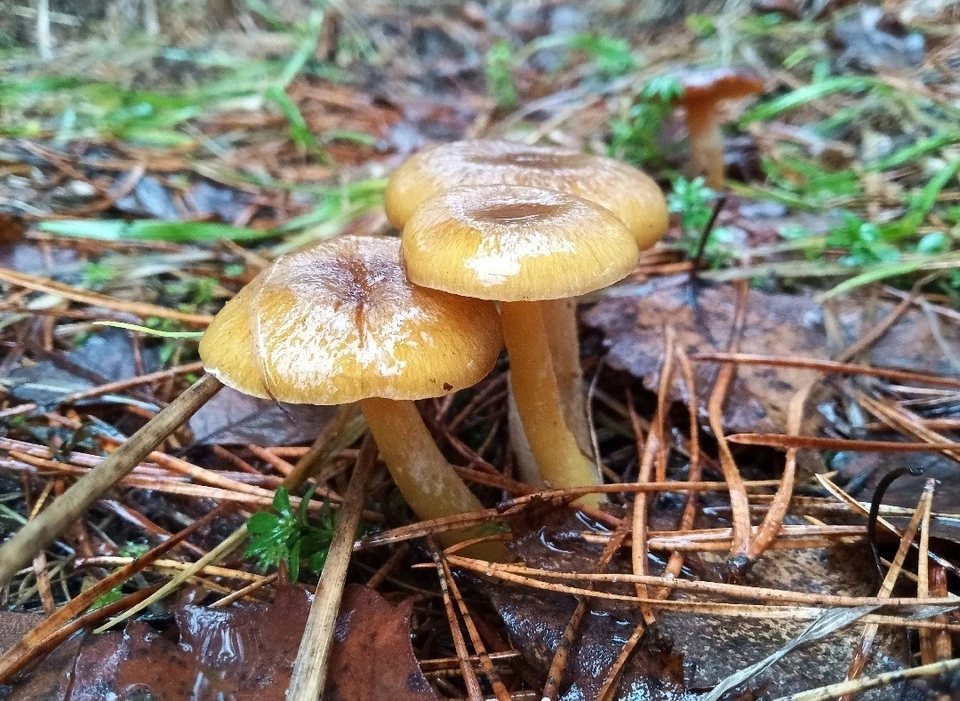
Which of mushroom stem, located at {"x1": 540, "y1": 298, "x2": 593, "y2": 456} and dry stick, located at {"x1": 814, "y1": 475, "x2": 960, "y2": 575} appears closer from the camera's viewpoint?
dry stick, located at {"x1": 814, "y1": 475, "x2": 960, "y2": 575}

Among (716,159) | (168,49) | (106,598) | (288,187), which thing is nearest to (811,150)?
(716,159)

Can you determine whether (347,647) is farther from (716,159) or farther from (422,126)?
(422,126)

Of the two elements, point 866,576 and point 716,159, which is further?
point 716,159

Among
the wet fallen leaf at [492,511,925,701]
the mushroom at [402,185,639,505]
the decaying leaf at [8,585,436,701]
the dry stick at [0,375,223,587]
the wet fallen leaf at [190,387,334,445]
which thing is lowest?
the wet fallen leaf at [492,511,925,701]

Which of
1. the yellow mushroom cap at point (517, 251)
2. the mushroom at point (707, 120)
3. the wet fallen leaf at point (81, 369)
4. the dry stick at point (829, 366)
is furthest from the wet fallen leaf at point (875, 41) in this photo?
the wet fallen leaf at point (81, 369)

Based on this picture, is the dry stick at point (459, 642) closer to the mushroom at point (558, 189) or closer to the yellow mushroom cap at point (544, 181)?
the mushroom at point (558, 189)

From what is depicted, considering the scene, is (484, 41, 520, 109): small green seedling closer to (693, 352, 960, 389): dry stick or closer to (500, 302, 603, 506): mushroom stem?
(693, 352, 960, 389): dry stick

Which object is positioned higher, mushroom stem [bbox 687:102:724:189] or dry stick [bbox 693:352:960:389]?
mushroom stem [bbox 687:102:724:189]

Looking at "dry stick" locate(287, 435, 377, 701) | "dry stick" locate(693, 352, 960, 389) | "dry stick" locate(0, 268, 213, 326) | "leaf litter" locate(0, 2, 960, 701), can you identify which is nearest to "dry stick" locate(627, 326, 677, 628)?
"leaf litter" locate(0, 2, 960, 701)
